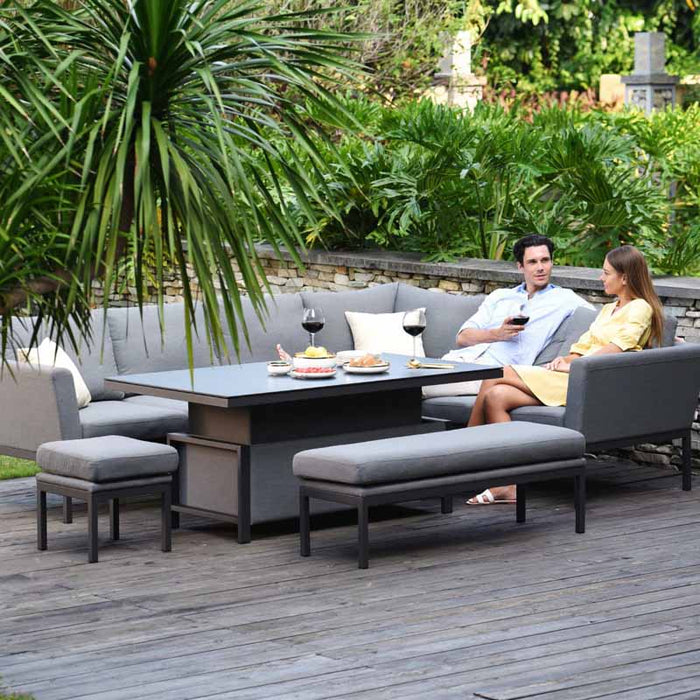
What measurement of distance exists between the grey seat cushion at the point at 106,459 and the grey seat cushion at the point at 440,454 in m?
0.59

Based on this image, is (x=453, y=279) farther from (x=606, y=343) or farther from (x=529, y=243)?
(x=606, y=343)

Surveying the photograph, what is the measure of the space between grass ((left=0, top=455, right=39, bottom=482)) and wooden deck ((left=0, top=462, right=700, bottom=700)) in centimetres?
100

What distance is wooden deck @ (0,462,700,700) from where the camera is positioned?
4.71 m

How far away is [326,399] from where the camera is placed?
726cm

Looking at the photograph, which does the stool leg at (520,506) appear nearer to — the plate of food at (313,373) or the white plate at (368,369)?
the white plate at (368,369)

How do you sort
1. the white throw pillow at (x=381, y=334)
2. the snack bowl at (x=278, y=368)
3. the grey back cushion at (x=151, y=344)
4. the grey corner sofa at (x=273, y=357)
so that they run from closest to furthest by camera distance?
the snack bowl at (x=278, y=368) → the grey corner sofa at (x=273, y=357) → the grey back cushion at (x=151, y=344) → the white throw pillow at (x=381, y=334)

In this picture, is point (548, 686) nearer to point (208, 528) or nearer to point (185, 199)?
point (185, 199)

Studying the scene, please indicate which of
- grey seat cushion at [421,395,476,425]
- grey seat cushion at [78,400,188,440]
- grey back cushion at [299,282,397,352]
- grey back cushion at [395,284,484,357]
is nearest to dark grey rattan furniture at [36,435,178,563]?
grey seat cushion at [78,400,188,440]

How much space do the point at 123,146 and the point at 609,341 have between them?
4.52 m

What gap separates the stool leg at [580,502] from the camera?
22.5ft

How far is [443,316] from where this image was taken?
8977mm

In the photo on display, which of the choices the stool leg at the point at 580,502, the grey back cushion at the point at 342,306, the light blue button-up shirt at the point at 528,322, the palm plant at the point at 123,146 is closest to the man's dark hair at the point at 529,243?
the light blue button-up shirt at the point at 528,322

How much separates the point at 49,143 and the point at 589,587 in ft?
9.82

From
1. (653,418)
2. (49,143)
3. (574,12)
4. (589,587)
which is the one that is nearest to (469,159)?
(653,418)
